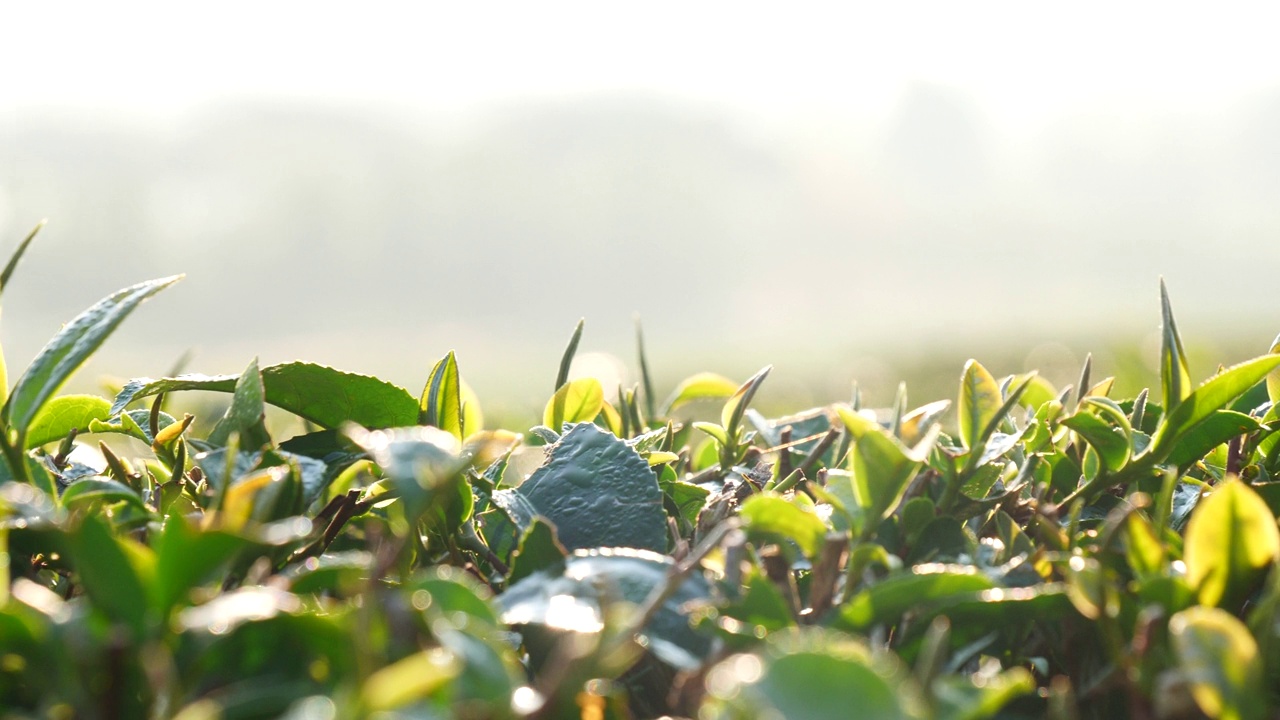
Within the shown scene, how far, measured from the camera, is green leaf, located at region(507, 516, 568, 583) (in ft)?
2.10

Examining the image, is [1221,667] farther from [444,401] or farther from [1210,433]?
[444,401]

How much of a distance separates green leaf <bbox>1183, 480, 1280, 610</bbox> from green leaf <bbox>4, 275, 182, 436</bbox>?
0.65 metres

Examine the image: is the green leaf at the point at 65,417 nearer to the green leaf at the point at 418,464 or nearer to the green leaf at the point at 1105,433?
Answer: the green leaf at the point at 418,464

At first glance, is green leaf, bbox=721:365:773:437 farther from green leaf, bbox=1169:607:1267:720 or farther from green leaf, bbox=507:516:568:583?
green leaf, bbox=1169:607:1267:720

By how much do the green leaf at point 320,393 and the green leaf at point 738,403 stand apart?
0.99 feet

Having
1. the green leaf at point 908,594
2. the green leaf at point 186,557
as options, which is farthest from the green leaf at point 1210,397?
the green leaf at point 186,557

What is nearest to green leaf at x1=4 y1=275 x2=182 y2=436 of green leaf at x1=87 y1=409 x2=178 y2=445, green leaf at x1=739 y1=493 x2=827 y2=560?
green leaf at x1=87 y1=409 x2=178 y2=445

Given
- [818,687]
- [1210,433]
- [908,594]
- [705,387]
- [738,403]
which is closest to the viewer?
[818,687]

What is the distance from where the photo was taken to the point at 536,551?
65cm

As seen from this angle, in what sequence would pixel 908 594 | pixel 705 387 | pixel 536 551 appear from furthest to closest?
pixel 705 387
pixel 536 551
pixel 908 594

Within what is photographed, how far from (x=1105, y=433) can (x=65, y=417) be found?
0.83 m

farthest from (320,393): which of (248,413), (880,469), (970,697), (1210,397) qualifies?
(1210,397)

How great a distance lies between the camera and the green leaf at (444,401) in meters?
0.82

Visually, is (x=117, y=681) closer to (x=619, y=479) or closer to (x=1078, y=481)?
(x=619, y=479)
